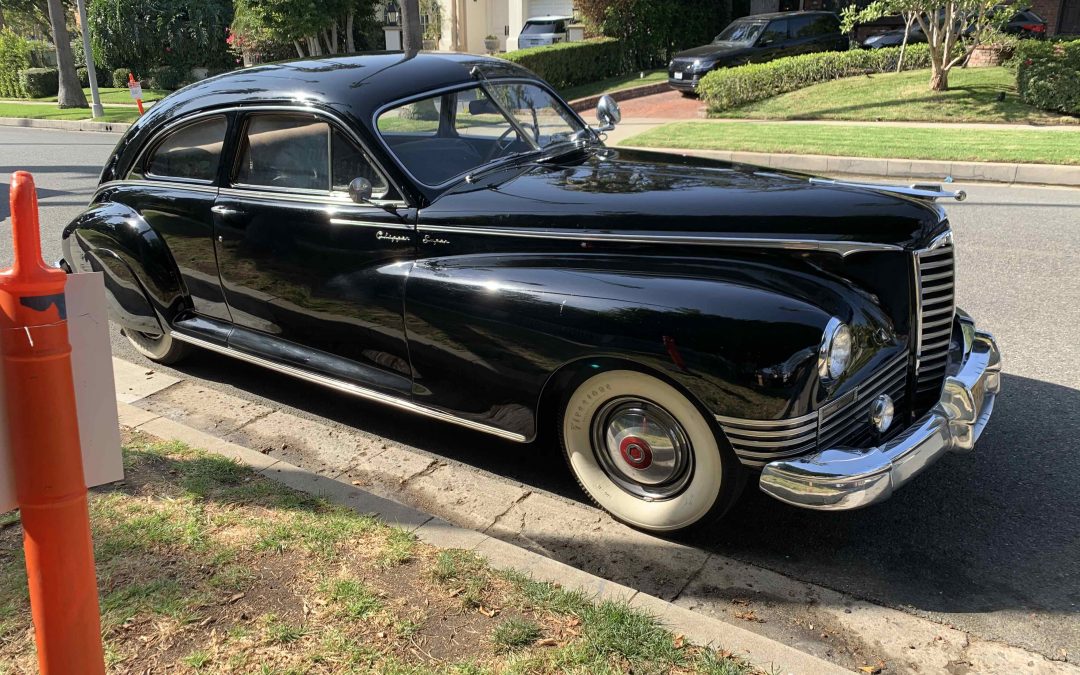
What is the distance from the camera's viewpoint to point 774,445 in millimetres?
2979

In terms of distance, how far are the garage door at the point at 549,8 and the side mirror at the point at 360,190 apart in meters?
32.5

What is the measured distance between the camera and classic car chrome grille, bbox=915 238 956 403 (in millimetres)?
3418

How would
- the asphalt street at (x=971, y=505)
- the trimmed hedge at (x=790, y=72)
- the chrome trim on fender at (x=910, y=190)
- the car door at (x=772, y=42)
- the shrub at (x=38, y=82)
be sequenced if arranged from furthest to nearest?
the shrub at (x=38, y=82)
the car door at (x=772, y=42)
the trimmed hedge at (x=790, y=72)
the chrome trim on fender at (x=910, y=190)
the asphalt street at (x=971, y=505)

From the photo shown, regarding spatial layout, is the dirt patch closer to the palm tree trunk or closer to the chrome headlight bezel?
the chrome headlight bezel

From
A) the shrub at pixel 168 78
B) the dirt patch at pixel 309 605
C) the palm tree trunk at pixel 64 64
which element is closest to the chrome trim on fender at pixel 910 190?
the dirt patch at pixel 309 605


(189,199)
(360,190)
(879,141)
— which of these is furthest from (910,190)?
(879,141)

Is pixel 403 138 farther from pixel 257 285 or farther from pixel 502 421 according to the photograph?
pixel 502 421

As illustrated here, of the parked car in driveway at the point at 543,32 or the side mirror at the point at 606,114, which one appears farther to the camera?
the parked car in driveway at the point at 543,32

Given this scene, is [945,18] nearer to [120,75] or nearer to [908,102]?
[908,102]

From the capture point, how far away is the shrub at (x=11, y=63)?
31078mm

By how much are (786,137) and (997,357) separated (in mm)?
9621

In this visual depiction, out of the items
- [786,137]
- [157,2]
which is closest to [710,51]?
[786,137]

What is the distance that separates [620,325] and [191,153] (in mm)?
2911

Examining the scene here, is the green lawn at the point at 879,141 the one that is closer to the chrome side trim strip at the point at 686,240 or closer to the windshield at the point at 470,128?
the windshield at the point at 470,128
